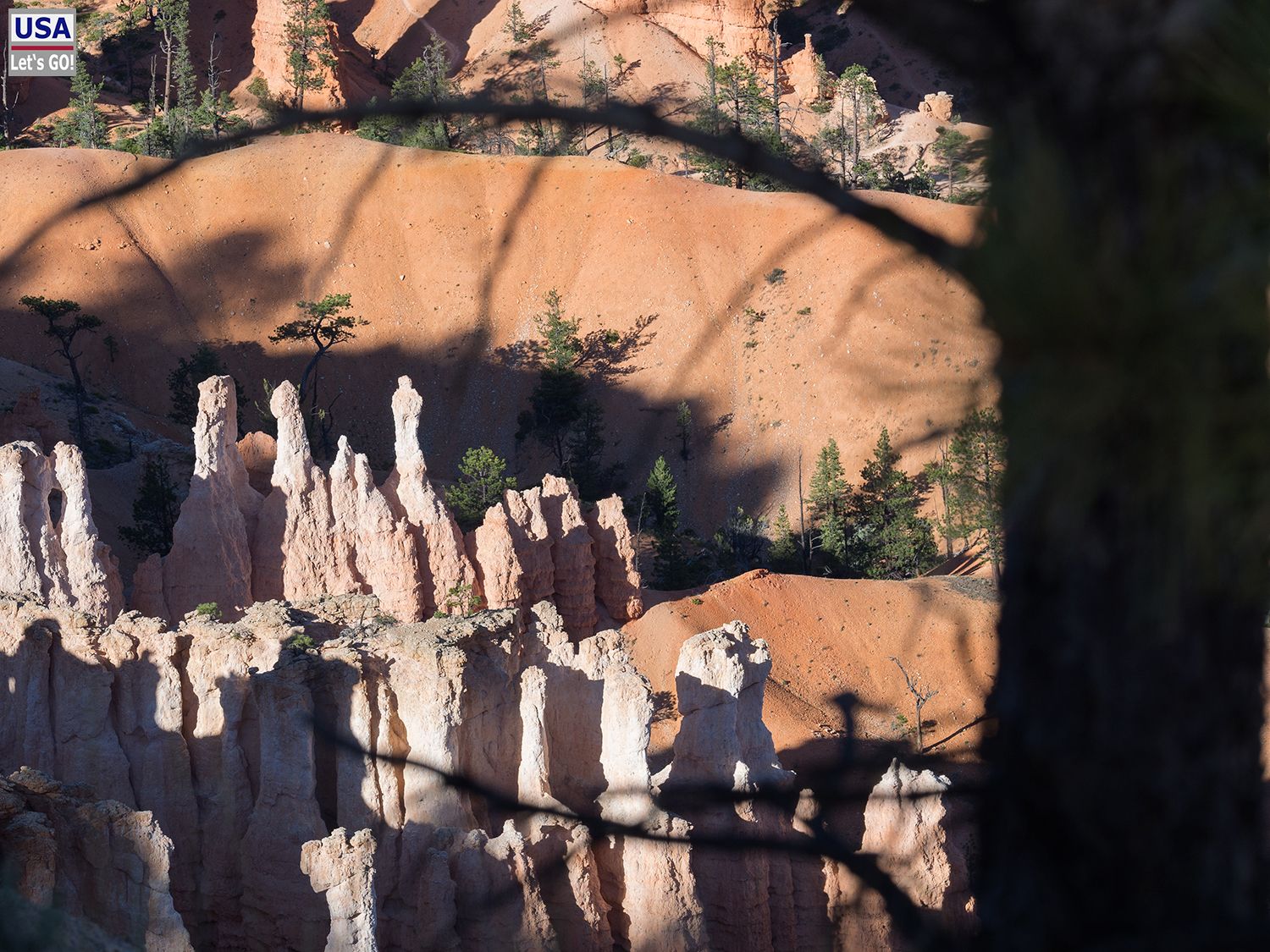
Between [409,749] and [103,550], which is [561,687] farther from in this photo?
[103,550]

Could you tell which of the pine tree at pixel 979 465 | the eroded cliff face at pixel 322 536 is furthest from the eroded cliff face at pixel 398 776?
Answer: the pine tree at pixel 979 465

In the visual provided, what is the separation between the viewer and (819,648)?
103 ft

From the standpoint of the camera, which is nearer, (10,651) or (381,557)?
(10,651)

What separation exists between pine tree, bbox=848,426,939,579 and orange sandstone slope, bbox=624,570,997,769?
3.10 m

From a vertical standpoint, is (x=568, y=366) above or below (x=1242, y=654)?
above

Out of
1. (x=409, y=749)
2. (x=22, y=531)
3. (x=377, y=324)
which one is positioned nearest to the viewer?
(x=409, y=749)

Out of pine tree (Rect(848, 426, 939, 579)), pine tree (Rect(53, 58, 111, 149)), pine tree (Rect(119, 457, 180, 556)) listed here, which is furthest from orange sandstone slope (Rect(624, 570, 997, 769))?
pine tree (Rect(53, 58, 111, 149))

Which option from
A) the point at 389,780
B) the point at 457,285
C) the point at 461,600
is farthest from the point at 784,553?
the point at 389,780

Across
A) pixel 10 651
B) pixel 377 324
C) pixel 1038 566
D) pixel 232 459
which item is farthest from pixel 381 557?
pixel 377 324

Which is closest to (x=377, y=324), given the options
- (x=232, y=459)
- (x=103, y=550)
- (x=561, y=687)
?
(x=232, y=459)

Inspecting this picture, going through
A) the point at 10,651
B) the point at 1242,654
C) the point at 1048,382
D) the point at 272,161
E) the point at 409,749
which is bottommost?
Answer: the point at 409,749

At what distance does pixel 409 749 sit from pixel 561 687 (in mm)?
3767

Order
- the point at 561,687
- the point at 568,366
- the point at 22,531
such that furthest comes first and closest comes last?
1. the point at 568,366
2. the point at 22,531
3. the point at 561,687

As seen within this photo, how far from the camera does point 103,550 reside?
22219 mm
